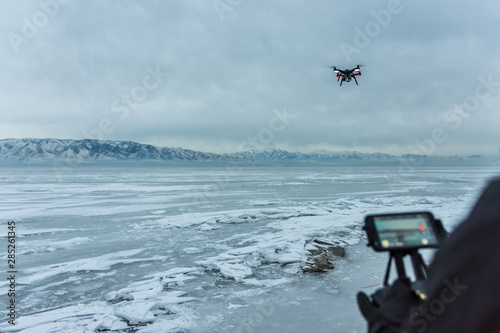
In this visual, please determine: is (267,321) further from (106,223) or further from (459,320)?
(106,223)

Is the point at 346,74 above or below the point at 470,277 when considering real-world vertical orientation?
above

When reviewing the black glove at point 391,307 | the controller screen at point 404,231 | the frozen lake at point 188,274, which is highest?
the controller screen at point 404,231

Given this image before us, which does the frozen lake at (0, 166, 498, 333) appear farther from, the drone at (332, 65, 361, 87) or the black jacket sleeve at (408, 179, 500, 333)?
the drone at (332, 65, 361, 87)

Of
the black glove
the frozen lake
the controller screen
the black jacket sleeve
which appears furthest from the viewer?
the frozen lake

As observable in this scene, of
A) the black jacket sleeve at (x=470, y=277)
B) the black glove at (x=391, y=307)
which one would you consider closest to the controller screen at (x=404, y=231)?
the black glove at (x=391, y=307)

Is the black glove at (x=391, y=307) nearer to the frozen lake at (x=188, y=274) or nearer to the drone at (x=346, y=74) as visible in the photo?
the frozen lake at (x=188, y=274)

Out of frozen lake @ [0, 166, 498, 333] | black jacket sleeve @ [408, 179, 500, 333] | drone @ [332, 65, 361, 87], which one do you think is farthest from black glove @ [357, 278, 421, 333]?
drone @ [332, 65, 361, 87]

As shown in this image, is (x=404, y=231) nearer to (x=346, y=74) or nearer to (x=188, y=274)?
(x=188, y=274)

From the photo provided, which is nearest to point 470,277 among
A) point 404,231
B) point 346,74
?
point 404,231

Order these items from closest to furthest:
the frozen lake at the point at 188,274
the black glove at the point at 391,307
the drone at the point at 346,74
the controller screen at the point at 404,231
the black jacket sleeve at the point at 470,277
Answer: the black jacket sleeve at the point at 470,277 < the black glove at the point at 391,307 < the controller screen at the point at 404,231 < the frozen lake at the point at 188,274 < the drone at the point at 346,74
